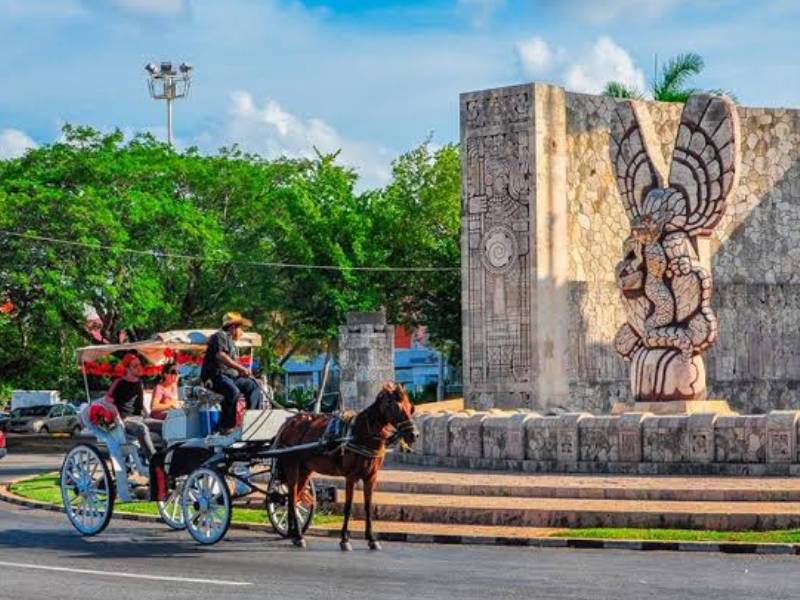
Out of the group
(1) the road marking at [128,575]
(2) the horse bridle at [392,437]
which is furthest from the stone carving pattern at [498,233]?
(1) the road marking at [128,575]

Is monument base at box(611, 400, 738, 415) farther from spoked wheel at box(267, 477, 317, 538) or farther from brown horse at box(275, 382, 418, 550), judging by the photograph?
brown horse at box(275, 382, 418, 550)

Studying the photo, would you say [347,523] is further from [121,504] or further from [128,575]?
[121,504]

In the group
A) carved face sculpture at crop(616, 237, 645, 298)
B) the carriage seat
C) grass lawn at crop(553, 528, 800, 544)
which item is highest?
carved face sculpture at crop(616, 237, 645, 298)

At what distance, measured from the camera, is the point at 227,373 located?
18.4 m

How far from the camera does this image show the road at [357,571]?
13625 mm

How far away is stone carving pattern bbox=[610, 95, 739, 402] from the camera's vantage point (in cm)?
2703

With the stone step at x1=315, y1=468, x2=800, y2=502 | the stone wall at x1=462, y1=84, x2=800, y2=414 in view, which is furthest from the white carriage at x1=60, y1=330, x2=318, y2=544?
the stone wall at x1=462, y1=84, x2=800, y2=414

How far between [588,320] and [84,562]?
22697mm

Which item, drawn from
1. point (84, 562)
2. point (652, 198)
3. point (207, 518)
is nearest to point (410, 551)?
point (207, 518)

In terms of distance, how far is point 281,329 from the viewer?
53656 mm

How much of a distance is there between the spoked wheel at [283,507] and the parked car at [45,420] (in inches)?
1547

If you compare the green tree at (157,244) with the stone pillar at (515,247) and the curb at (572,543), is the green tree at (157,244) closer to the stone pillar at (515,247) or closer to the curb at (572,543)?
the stone pillar at (515,247)

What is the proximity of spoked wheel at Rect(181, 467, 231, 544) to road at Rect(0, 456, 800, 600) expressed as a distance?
0.76 ft

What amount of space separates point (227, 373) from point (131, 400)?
1.64 meters
